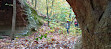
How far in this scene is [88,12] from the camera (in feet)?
7.55

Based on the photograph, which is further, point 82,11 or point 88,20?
point 82,11

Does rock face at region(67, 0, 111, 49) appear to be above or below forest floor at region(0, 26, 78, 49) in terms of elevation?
above

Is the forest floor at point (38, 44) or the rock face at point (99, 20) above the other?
the rock face at point (99, 20)

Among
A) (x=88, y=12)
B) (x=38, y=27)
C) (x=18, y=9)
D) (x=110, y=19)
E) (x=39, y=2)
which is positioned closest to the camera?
(x=110, y=19)

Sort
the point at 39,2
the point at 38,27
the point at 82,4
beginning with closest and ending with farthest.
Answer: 1. the point at 82,4
2. the point at 38,27
3. the point at 39,2

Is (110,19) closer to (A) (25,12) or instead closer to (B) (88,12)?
(B) (88,12)

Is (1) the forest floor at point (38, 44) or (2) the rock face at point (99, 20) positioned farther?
(1) the forest floor at point (38, 44)

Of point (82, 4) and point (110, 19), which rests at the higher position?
point (82, 4)

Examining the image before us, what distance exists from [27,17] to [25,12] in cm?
58

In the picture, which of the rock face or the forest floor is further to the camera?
the forest floor

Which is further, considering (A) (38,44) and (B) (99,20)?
(A) (38,44)

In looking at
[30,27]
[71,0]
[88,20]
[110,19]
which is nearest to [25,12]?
[30,27]

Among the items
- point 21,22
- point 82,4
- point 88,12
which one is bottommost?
point 21,22

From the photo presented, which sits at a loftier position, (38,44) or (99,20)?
(99,20)
